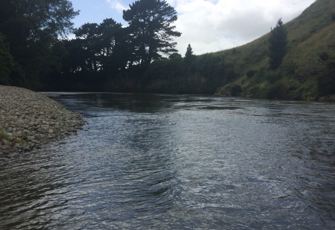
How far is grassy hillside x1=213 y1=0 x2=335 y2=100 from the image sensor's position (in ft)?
189

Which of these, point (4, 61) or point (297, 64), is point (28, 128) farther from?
point (297, 64)

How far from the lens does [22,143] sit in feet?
52.1

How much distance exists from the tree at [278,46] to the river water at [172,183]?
54.2 metres

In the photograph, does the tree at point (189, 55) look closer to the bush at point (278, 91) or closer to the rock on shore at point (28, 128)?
the bush at point (278, 91)

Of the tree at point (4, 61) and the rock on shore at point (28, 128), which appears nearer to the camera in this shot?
the rock on shore at point (28, 128)

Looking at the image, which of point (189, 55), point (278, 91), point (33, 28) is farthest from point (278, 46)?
point (33, 28)

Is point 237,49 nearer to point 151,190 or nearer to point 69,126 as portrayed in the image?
point 69,126

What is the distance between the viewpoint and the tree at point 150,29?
101938mm

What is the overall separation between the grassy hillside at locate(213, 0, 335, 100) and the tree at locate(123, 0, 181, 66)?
14.3m

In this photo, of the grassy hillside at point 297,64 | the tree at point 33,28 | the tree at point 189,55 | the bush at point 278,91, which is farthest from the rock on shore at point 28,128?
the tree at point 189,55

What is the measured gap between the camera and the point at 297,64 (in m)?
67.0

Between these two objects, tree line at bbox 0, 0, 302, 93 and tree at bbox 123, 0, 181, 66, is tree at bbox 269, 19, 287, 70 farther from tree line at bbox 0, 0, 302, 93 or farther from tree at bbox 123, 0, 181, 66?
tree at bbox 123, 0, 181, 66

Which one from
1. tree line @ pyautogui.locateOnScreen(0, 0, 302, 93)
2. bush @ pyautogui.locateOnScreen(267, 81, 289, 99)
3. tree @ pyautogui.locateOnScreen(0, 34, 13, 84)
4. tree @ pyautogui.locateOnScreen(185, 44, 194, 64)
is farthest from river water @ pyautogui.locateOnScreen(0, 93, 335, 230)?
tree @ pyautogui.locateOnScreen(185, 44, 194, 64)

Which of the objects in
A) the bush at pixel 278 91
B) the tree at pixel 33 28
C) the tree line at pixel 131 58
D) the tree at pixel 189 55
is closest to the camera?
the tree at pixel 33 28
